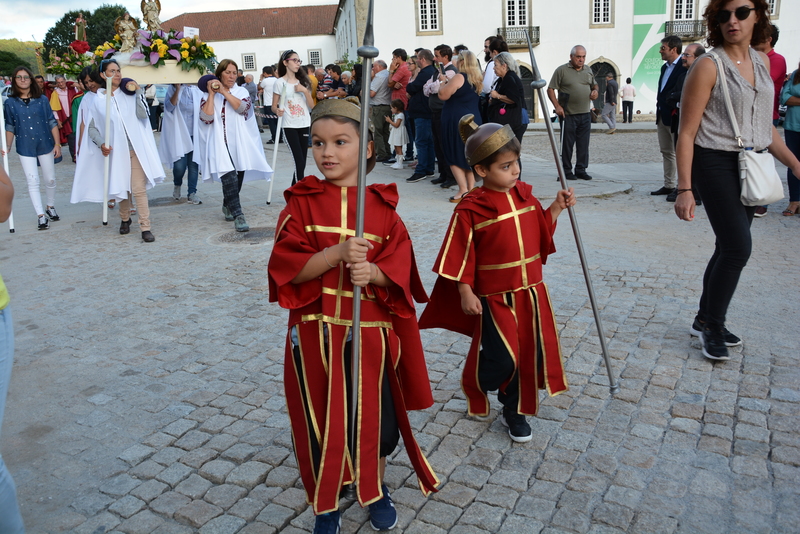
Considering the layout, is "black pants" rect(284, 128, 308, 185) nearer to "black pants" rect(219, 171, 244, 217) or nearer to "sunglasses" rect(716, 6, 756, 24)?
"black pants" rect(219, 171, 244, 217)

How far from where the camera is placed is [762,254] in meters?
6.34

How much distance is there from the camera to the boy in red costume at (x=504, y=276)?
3100mm

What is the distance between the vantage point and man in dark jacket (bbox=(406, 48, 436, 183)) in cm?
1103

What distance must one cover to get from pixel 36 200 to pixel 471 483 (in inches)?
327

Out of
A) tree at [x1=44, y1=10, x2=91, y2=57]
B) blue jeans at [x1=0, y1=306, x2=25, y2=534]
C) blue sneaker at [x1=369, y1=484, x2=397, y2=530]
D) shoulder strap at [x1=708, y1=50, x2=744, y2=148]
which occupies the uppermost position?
tree at [x1=44, y1=10, x2=91, y2=57]

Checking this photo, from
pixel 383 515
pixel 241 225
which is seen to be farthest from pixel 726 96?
pixel 241 225

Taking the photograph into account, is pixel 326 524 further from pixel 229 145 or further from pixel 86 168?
pixel 86 168

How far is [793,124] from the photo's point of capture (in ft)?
25.1

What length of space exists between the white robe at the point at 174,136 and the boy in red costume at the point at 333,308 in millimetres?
7772

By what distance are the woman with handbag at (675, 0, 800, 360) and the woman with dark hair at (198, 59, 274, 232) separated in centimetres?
557

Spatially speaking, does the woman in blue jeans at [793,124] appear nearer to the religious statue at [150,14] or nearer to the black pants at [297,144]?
the black pants at [297,144]

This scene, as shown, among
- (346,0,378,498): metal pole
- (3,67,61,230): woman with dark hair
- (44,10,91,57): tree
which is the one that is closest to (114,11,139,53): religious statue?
(3,67,61,230): woman with dark hair

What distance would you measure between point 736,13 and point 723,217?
113 cm

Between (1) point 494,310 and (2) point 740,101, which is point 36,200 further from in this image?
(2) point 740,101
